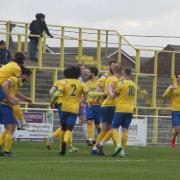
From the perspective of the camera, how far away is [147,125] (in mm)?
29969

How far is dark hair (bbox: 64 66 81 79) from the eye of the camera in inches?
723

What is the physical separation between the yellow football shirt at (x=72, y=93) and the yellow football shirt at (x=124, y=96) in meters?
0.85

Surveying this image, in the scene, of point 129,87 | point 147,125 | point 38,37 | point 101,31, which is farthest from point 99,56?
point 129,87

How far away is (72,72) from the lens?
1841 centimetres

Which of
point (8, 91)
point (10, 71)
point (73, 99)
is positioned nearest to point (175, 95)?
point (73, 99)

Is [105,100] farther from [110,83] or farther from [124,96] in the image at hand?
[110,83]

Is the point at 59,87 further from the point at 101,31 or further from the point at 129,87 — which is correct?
the point at 101,31

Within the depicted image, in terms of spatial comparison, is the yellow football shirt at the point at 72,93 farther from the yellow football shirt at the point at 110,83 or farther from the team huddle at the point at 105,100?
the yellow football shirt at the point at 110,83

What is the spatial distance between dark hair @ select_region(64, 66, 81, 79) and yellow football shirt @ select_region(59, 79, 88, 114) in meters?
0.10

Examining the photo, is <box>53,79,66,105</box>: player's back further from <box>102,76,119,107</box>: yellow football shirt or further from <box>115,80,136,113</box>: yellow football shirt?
<box>115,80,136,113</box>: yellow football shirt

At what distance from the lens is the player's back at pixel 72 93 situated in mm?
18400

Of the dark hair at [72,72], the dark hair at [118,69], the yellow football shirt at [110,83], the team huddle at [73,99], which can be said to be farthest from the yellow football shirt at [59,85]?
the dark hair at [118,69]

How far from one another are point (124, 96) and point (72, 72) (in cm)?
139

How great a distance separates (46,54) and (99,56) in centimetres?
236
